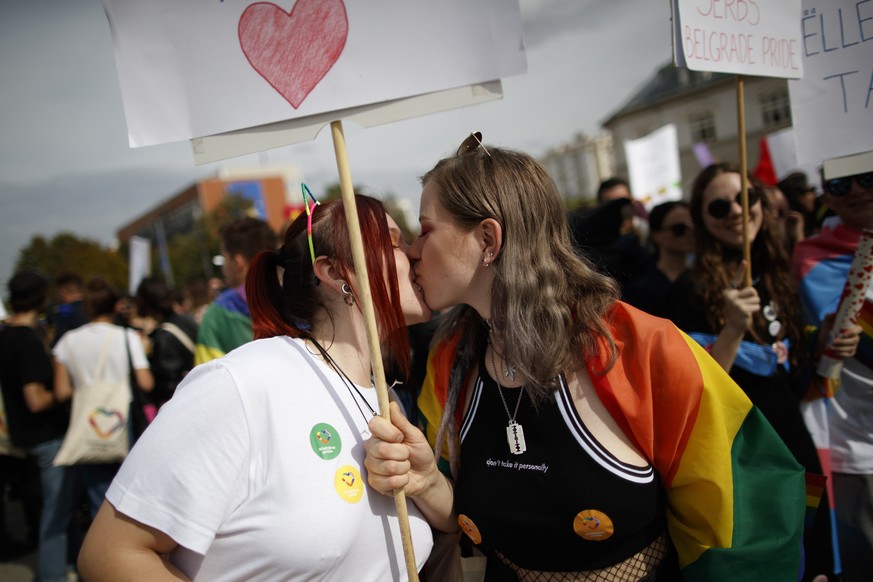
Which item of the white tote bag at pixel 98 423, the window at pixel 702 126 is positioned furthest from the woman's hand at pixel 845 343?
the window at pixel 702 126

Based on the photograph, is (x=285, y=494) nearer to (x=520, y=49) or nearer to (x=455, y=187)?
(x=455, y=187)

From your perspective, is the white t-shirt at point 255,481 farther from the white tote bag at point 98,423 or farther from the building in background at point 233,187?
the building in background at point 233,187

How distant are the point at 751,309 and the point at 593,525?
1305 mm

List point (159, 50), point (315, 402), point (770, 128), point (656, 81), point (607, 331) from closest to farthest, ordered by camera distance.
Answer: point (159, 50) < point (315, 402) < point (607, 331) < point (770, 128) < point (656, 81)

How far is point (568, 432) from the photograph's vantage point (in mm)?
1640

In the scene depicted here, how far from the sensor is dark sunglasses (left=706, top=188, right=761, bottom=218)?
279 centimetres

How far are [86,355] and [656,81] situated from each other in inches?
1833

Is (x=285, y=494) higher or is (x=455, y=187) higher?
(x=455, y=187)

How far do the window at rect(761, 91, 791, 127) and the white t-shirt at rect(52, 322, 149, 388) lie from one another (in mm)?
39789

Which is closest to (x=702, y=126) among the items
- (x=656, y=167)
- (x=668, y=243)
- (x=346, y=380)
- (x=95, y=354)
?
(x=656, y=167)

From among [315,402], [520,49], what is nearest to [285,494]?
[315,402]

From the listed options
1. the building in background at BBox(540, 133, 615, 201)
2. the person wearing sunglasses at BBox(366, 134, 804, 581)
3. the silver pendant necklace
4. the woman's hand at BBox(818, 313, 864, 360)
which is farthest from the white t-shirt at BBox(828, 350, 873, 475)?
the building in background at BBox(540, 133, 615, 201)

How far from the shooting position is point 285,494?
1.38 meters

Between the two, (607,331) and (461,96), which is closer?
(461,96)
